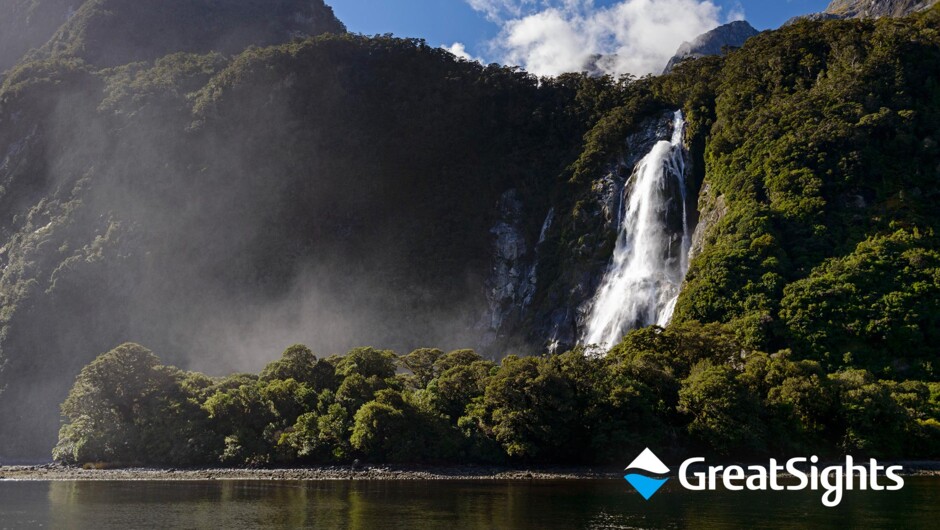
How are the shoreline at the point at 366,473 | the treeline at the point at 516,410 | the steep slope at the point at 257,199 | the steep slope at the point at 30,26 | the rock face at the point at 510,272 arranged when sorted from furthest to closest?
the steep slope at the point at 30,26 → the steep slope at the point at 257,199 → the rock face at the point at 510,272 → the treeline at the point at 516,410 → the shoreline at the point at 366,473

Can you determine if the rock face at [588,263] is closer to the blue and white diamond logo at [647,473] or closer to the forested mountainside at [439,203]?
the forested mountainside at [439,203]

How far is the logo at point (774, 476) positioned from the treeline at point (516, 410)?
1602 millimetres

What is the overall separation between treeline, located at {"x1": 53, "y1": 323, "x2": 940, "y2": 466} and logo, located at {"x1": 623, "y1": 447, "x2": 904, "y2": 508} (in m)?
1.60

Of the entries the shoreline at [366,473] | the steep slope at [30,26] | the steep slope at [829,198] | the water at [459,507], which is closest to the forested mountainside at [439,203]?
the steep slope at [829,198]

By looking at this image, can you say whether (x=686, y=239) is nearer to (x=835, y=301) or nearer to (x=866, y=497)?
(x=835, y=301)

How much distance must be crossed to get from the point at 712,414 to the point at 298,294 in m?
72.1

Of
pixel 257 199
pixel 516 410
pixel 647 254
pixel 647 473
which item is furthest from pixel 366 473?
pixel 257 199

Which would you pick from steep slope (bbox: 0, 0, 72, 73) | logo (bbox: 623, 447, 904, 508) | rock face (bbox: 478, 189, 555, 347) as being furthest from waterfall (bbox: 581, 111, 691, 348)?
steep slope (bbox: 0, 0, 72, 73)

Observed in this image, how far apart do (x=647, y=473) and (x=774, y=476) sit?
8.00 m

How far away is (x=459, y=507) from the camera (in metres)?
37.8

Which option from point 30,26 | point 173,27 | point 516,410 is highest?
point 30,26

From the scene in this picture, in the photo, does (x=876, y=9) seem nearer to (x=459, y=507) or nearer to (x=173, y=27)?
(x=173, y=27)

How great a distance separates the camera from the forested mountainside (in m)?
72.0

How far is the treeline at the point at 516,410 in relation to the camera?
55031mm
